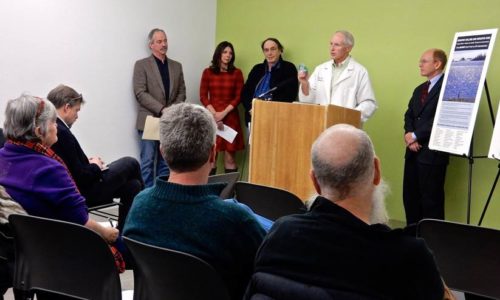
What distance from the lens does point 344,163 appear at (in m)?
1.41

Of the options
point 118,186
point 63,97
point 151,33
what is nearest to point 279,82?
point 151,33

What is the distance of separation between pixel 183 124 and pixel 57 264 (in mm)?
726

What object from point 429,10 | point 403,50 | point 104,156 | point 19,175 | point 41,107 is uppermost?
point 429,10

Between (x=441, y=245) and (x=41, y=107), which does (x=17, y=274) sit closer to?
(x=41, y=107)

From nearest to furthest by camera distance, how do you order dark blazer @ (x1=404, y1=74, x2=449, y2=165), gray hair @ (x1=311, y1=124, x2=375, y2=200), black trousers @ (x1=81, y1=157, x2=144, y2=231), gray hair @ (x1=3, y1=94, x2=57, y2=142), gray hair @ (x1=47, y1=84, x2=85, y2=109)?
gray hair @ (x1=311, y1=124, x2=375, y2=200) → gray hair @ (x1=3, y1=94, x2=57, y2=142) → gray hair @ (x1=47, y1=84, x2=85, y2=109) → black trousers @ (x1=81, y1=157, x2=144, y2=231) → dark blazer @ (x1=404, y1=74, x2=449, y2=165)

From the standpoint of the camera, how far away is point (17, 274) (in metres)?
2.05

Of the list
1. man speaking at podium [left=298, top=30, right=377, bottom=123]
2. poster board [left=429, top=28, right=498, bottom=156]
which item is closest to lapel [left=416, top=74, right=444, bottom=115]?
poster board [left=429, top=28, right=498, bottom=156]

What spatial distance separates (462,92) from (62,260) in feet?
11.2

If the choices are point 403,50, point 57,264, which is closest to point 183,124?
point 57,264

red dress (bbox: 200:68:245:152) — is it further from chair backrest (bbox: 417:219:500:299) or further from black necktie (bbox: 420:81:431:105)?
chair backrest (bbox: 417:219:500:299)

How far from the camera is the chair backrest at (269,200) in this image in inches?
104

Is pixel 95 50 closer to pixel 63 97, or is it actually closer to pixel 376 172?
pixel 63 97

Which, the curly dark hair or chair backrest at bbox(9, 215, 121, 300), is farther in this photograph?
the curly dark hair

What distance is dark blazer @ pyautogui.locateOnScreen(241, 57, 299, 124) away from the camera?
5.81 m
